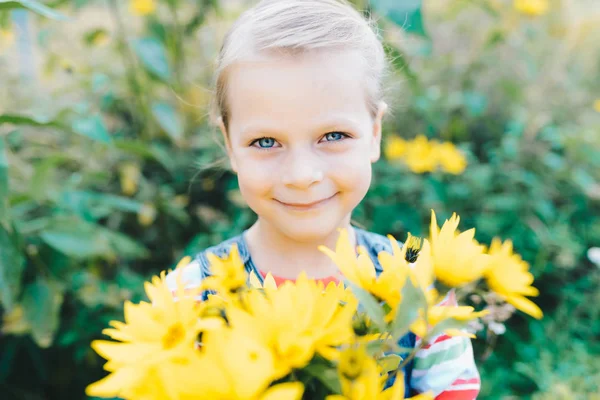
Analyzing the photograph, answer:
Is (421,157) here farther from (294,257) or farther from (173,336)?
(173,336)

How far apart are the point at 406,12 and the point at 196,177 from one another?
963 millimetres

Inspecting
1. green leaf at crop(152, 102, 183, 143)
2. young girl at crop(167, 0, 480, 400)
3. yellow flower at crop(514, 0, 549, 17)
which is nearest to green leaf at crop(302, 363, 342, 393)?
young girl at crop(167, 0, 480, 400)

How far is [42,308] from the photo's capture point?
1.33 meters

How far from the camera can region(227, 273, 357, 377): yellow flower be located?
15.8 inches

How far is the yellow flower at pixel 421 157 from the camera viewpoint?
1.99m

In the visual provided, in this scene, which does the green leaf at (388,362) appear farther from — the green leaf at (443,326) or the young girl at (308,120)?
the young girl at (308,120)

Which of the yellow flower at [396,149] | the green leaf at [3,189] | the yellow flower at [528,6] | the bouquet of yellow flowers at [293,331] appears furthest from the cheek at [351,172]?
the yellow flower at [528,6]

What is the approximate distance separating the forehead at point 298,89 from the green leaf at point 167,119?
3.18 ft

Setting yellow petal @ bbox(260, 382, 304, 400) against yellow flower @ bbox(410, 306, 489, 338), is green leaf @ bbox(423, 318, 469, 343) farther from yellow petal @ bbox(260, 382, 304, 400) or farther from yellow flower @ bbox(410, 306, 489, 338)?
yellow petal @ bbox(260, 382, 304, 400)

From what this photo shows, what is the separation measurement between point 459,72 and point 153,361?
7.88 feet

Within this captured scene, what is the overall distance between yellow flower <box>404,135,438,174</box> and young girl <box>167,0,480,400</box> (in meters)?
1.05

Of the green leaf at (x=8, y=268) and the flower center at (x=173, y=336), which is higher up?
the flower center at (x=173, y=336)

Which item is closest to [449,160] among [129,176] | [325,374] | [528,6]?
[528,6]

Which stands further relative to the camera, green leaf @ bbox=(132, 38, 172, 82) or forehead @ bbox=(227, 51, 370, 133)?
green leaf @ bbox=(132, 38, 172, 82)
